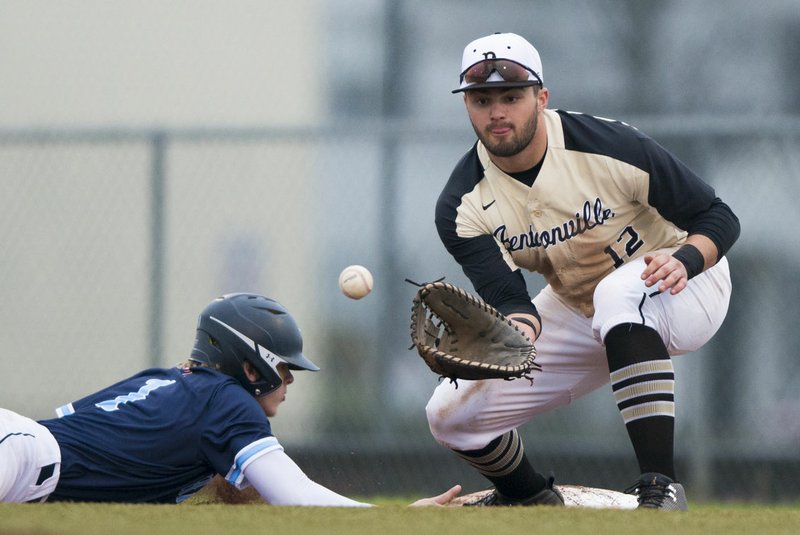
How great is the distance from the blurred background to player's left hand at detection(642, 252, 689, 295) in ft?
11.8

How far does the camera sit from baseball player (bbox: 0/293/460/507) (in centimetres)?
378

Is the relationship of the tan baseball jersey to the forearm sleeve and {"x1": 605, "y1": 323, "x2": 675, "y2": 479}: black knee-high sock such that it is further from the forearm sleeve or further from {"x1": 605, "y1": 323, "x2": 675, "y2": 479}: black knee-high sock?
the forearm sleeve

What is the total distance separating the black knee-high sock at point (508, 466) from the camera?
5000 mm

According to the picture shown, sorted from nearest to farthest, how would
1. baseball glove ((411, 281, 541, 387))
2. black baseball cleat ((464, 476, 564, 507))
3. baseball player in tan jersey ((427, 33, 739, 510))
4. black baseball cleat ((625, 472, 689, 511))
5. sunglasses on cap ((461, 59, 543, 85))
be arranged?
black baseball cleat ((625, 472, 689, 511)) → baseball glove ((411, 281, 541, 387)) → baseball player in tan jersey ((427, 33, 739, 510)) → sunglasses on cap ((461, 59, 543, 85)) → black baseball cleat ((464, 476, 564, 507))

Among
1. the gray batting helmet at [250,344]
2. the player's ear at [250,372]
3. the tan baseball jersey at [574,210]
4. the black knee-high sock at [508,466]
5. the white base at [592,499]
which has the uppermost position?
the tan baseball jersey at [574,210]

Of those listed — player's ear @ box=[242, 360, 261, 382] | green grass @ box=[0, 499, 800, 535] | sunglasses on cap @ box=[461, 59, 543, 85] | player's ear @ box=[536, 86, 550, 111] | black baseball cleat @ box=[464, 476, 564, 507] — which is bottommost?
black baseball cleat @ box=[464, 476, 564, 507]

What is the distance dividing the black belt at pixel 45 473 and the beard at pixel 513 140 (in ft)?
6.23

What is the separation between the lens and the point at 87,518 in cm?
302

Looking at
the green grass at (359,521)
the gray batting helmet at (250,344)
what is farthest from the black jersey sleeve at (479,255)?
the green grass at (359,521)

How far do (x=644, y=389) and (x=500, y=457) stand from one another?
95 cm

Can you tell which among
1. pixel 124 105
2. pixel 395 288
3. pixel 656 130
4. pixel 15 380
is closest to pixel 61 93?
pixel 124 105

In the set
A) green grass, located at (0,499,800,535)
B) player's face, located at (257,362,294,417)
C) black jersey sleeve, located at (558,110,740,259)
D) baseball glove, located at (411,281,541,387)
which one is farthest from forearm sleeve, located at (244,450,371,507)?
black jersey sleeve, located at (558,110,740,259)

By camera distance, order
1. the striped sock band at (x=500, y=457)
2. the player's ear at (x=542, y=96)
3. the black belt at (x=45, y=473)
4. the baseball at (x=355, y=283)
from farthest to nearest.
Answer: the baseball at (x=355, y=283)
the striped sock band at (x=500, y=457)
the player's ear at (x=542, y=96)
the black belt at (x=45, y=473)

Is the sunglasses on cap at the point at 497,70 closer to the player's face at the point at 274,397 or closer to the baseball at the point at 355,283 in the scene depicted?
the player's face at the point at 274,397
